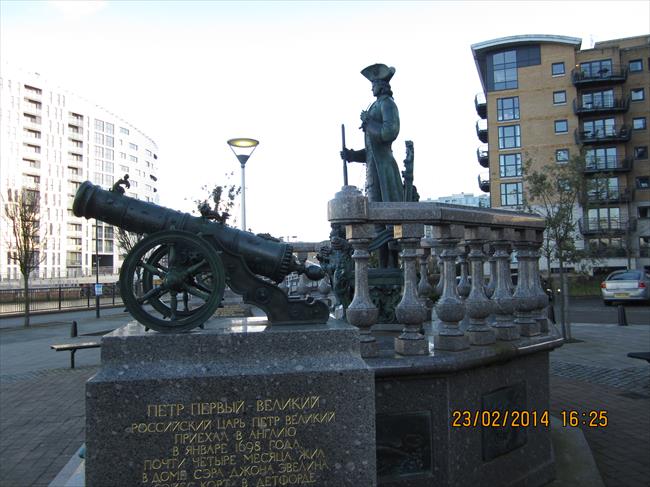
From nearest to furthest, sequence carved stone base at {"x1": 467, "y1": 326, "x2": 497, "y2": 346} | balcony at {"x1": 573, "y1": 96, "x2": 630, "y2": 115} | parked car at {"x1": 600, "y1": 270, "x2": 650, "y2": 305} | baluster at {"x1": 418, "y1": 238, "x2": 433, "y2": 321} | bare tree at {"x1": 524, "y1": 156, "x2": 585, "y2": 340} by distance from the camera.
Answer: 1. carved stone base at {"x1": 467, "y1": 326, "x2": 497, "y2": 346}
2. baluster at {"x1": 418, "y1": 238, "x2": 433, "y2": 321}
3. bare tree at {"x1": 524, "y1": 156, "x2": 585, "y2": 340}
4. parked car at {"x1": 600, "y1": 270, "x2": 650, "y2": 305}
5. balcony at {"x1": 573, "y1": 96, "x2": 630, "y2": 115}

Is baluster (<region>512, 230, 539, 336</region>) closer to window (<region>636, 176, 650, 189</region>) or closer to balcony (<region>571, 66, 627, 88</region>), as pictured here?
balcony (<region>571, 66, 627, 88</region>)

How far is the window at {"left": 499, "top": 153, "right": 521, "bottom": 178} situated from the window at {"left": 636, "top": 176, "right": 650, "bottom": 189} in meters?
10.0

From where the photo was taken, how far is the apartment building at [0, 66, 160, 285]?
7038cm

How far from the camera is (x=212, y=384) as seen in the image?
120 inches

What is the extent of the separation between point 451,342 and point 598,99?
167ft

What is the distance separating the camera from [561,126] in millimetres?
48688

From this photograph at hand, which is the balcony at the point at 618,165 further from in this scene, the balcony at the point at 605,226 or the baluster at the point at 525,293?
the baluster at the point at 525,293

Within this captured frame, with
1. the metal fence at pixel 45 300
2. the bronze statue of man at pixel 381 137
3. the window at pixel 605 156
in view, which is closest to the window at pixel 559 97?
the window at pixel 605 156

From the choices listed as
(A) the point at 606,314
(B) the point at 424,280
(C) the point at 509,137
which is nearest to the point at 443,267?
(B) the point at 424,280

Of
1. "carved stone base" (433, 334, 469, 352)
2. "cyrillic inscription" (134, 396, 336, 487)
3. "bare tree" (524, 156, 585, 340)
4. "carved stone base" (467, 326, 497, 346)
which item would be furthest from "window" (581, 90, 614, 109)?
"cyrillic inscription" (134, 396, 336, 487)

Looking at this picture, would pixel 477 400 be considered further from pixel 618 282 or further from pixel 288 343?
pixel 618 282

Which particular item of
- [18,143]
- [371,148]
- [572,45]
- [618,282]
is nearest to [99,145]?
[18,143]

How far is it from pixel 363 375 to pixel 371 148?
447cm

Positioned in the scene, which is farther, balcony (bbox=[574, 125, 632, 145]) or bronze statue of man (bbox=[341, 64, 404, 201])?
balcony (bbox=[574, 125, 632, 145])
